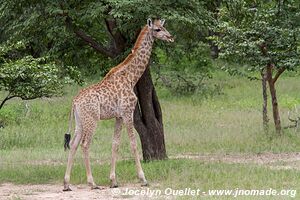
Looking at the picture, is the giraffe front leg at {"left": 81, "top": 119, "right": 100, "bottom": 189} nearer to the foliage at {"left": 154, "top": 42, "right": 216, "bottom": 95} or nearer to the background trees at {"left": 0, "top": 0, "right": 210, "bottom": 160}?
the background trees at {"left": 0, "top": 0, "right": 210, "bottom": 160}

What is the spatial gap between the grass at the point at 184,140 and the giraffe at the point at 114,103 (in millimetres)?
749

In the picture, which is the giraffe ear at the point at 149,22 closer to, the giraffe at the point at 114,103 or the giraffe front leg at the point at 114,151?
the giraffe at the point at 114,103

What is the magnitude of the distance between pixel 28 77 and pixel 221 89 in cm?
1560

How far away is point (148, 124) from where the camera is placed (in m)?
14.1

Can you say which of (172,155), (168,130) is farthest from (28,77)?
(168,130)

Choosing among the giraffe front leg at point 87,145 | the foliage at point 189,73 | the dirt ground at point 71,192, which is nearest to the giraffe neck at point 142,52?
Result: the giraffe front leg at point 87,145

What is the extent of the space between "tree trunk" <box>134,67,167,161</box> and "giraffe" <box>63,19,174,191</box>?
5.62 ft

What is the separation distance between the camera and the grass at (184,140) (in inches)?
472

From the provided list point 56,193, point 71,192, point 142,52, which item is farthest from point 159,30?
point 56,193

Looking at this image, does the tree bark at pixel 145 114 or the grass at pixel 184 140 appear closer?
the grass at pixel 184 140

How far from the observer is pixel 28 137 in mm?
18453

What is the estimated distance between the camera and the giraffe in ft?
37.4

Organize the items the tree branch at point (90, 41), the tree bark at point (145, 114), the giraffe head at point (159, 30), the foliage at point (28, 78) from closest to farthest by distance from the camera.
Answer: the foliage at point (28, 78) < the giraffe head at point (159, 30) < the tree branch at point (90, 41) < the tree bark at point (145, 114)

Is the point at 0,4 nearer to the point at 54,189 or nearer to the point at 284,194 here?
the point at 54,189
